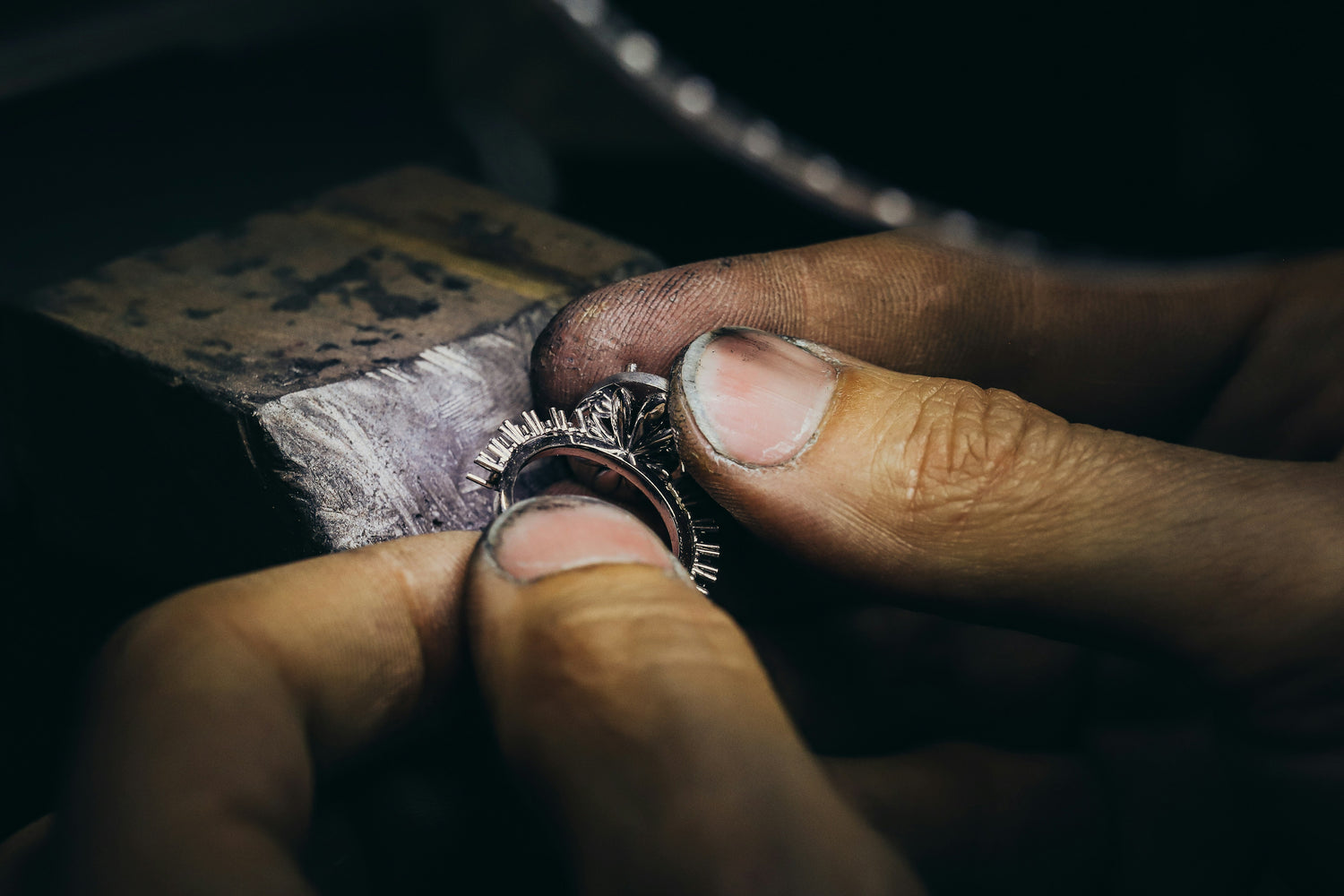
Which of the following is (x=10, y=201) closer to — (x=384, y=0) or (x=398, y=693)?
(x=384, y=0)

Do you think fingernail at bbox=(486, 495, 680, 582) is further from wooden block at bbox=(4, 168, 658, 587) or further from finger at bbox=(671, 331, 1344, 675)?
wooden block at bbox=(4, 168, 658, 587)

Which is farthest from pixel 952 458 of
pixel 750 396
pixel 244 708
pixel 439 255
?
pixel 439 255

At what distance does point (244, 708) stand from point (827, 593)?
82 cm

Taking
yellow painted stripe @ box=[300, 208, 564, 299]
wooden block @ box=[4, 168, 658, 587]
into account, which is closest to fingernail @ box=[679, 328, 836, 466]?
wooden block @ box=[4, 168, 658, 587]

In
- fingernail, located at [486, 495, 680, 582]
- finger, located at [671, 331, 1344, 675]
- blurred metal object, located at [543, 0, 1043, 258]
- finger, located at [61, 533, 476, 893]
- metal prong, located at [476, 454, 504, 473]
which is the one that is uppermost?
blurred metal object, located at [543, 0, 1043, 258]

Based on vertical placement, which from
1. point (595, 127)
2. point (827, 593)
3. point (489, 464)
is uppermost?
point (595, 127)

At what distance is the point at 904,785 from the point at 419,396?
850 mm

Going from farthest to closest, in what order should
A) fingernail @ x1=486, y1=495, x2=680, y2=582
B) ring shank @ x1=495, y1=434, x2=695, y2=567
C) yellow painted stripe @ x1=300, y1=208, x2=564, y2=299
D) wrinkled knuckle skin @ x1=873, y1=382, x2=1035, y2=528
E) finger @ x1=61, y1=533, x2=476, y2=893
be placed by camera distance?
1. yellow painted stripe @ x1=300, y1=208, x2=564, y2=299
2. ring shank @ x1=495, y1=434, x2=695, y2=567
3. wrinkled knuckle skin @ x1=873, y1=382, x2=1035, y2=528
4. fingernail @ x1=486, y1=495, x2=680, y2=582
5. finger @ x1=61, y1=533, x2=476, y2=893

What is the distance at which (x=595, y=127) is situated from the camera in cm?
253

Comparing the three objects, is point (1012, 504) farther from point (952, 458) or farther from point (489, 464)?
point (489, 464)

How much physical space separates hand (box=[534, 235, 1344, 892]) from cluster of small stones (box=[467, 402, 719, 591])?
10 centimetres

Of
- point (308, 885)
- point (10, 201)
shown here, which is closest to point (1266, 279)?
point (308, 885)

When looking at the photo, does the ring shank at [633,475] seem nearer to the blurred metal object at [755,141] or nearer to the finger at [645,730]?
the finger at [645,730]

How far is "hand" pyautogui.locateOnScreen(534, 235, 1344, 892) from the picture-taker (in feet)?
2.96
